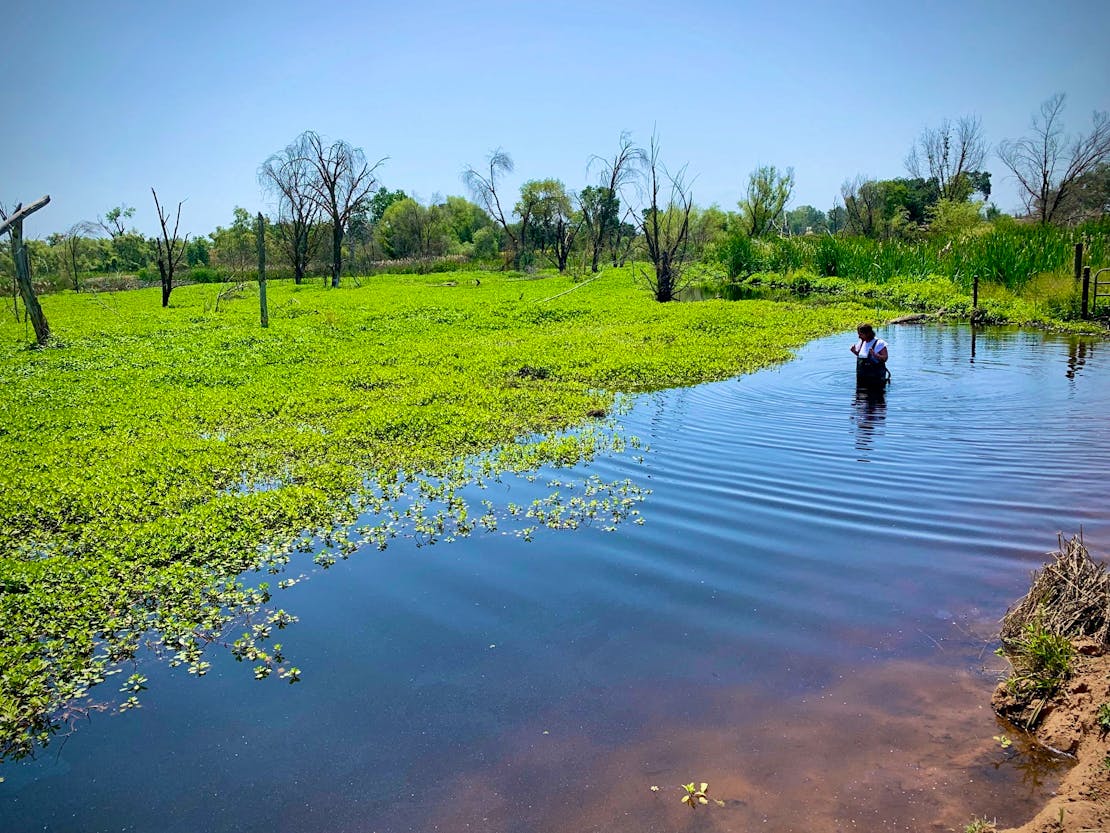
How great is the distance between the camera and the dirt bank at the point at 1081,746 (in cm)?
345

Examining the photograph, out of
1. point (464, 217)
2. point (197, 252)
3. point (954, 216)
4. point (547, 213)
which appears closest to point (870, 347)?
point (954, 216)

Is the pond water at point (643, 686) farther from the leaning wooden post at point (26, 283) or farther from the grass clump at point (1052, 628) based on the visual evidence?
the leaning wooden post at point (26, 283)

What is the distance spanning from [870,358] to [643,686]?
10.0 metres

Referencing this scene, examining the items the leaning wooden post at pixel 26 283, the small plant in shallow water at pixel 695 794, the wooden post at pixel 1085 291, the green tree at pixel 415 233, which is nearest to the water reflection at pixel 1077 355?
the wooden post at pixel 1085 291

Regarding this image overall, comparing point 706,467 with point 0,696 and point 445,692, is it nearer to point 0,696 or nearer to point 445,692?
point 445,692

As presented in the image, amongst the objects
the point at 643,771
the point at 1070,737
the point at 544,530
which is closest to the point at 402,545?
the point at 544,530

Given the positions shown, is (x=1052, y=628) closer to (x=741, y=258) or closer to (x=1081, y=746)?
(x=1081, y=746)

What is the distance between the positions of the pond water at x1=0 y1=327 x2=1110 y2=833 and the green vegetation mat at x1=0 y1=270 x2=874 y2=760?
2.09 ft

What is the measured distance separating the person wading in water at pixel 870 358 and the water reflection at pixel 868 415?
141 mm

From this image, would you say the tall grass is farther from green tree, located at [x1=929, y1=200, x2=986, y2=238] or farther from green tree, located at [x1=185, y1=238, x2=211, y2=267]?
green tree, located at [x1=185, y1=238, x2=211, y2=267]

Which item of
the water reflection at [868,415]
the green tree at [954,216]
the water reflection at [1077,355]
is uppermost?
the green tree at [954,216]

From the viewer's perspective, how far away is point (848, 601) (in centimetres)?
597

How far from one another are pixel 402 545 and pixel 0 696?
134 inches

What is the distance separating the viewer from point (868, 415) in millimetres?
12031
